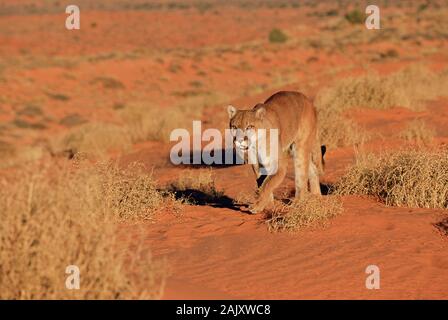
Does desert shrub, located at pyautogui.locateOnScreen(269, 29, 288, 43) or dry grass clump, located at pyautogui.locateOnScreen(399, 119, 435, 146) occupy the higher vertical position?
desert shrub, located at pyautogui.locateOnScreen(269, 29, 288, 43)

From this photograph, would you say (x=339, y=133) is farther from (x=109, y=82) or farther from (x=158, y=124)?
(x=109, y=82)

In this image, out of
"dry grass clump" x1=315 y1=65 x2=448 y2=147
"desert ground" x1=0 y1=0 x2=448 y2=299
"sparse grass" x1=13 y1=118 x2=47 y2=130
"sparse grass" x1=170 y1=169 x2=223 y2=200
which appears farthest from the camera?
"sparse grass" x1=13 y1=118 x2=47 y2=130

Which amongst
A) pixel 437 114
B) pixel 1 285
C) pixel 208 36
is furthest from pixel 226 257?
pixel 208 36

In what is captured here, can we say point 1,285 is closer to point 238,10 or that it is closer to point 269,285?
point 269,285

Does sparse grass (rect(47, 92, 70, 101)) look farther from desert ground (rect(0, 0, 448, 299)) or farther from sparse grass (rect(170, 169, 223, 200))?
sparse grass (rect(170, 169, 223, 200))

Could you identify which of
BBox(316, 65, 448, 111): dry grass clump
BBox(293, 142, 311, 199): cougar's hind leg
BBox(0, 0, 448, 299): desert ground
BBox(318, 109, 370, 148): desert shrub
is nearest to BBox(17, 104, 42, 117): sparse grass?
BBox(0, 0, 448, 299): desert ground

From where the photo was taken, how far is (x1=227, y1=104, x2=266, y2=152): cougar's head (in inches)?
349

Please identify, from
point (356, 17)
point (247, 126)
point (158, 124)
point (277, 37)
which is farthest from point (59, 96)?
point (356, 17)

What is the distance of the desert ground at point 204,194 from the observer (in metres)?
5.46

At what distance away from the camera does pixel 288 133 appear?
9555 millimetres

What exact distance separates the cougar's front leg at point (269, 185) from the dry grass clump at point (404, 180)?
5.02ft

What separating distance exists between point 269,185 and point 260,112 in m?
0.91

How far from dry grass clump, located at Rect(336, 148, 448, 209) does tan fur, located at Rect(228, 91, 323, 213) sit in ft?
1.88
